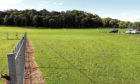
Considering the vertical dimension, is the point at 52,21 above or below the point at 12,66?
above

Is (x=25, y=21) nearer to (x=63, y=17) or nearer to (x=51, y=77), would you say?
(x=63, y=17)

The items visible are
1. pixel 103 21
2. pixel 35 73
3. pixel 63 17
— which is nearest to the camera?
pixel 35 73

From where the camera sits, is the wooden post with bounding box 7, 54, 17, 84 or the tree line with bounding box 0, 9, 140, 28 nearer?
the wooden post with bounding box 7, 54, 17, 84

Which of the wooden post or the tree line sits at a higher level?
the tree line

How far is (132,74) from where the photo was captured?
5953 millimetres

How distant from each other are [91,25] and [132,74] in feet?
326

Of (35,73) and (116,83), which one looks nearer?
(116,83)

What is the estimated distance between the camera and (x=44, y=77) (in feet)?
17.9

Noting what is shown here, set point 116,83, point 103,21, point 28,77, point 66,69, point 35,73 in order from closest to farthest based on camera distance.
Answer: point 116,83 → point 28,77 → point 35,73 → point 66,69 → point 103,21

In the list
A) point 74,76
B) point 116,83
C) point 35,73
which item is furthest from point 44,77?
point 116,83

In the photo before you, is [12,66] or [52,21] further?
[52,21]

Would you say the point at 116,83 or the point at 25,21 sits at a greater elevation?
the point at 25,21

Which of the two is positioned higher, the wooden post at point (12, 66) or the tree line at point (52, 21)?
the tree line at point (52, 21)

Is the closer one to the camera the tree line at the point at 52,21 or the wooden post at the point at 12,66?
the wooden post at the point at 12,66
